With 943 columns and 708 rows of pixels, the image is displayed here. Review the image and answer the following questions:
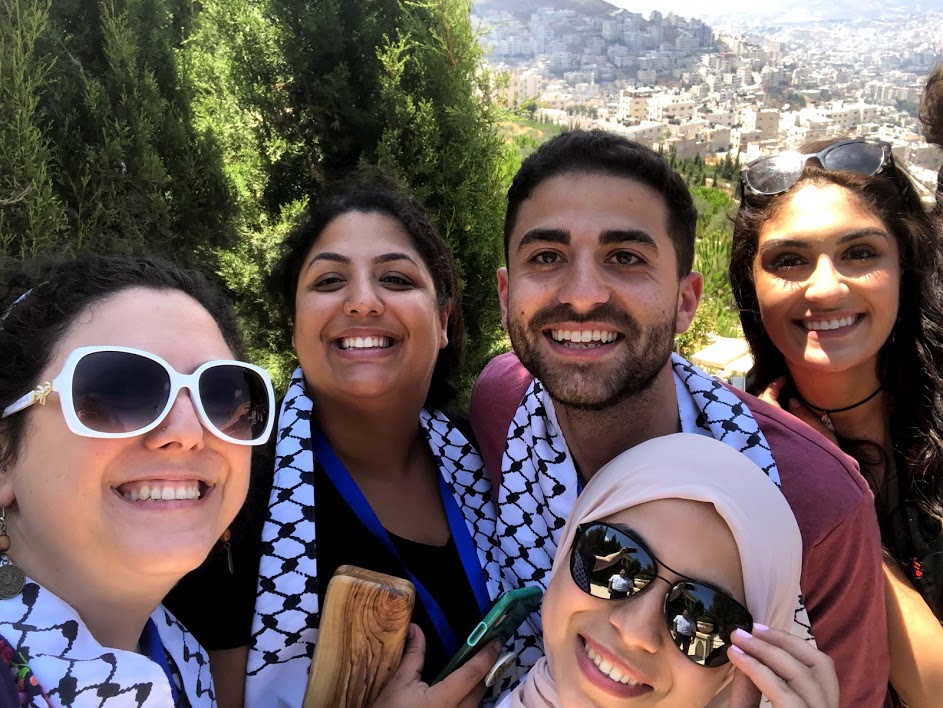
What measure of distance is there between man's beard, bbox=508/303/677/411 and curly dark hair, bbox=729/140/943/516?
38.8 inches

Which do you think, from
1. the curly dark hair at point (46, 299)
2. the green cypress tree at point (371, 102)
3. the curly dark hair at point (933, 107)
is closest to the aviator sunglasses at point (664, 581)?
the curly dark hair at point (46, 299)

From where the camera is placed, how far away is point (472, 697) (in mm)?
1805

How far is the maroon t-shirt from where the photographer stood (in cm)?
178

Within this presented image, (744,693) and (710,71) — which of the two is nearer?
(744,693)

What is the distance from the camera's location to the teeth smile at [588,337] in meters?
1.97

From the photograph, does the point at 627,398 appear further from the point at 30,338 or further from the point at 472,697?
the point at 30,338

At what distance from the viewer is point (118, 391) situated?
4.49 ft

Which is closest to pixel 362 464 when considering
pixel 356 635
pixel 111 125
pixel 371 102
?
pixel 356 635

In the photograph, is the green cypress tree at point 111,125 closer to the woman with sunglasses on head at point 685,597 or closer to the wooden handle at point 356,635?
the wooden handle at point 356,635

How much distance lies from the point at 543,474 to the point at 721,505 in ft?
2.43

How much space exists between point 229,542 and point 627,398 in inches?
48.3

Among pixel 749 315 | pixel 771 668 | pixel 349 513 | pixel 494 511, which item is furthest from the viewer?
pixel 749 315

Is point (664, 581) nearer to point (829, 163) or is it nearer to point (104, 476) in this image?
point (104, 476)

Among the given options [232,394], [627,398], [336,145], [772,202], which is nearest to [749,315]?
[772,202]
